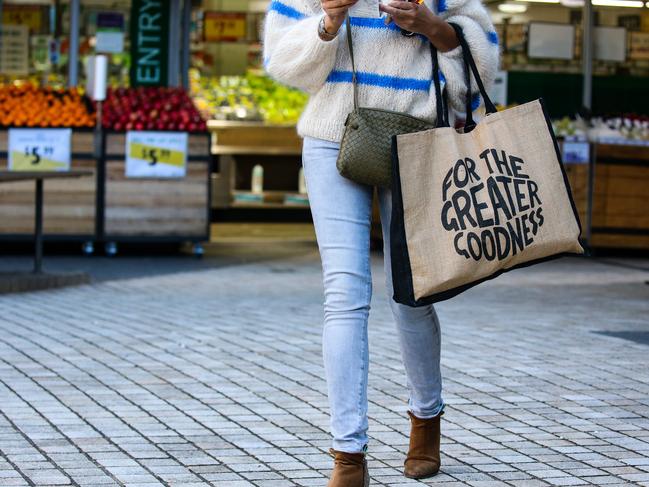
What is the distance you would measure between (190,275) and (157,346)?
4214mm

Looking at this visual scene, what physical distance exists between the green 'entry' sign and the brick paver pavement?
5936 mm

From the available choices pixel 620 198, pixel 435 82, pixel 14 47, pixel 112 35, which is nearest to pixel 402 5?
pixel 435 82

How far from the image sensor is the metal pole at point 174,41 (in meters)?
15.0

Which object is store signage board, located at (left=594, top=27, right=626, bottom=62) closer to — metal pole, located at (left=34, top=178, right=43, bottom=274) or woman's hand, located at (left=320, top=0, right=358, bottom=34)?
metal pole, located at (left=34, top=178, right=43, bottom=274)

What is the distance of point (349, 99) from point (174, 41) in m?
11.3

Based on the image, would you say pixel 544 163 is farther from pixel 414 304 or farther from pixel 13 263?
Result: pixel 13 263

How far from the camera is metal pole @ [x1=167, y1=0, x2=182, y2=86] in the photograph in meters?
15.0

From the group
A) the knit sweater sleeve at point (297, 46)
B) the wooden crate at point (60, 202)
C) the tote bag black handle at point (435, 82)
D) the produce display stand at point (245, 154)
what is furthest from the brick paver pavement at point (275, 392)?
the produce display stand at point (245, 154)

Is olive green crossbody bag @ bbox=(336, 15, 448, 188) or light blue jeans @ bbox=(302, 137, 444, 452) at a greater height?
olive green crossbody bag @ bbox=(336, 15, 448, 188)

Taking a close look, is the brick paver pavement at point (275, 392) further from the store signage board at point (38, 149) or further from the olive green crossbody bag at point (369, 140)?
the store signage board at point (38, 149)

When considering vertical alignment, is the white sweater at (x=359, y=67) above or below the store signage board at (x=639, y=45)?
below

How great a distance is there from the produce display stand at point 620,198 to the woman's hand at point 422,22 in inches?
386

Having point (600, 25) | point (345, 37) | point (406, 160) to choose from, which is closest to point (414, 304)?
point (406, 160)

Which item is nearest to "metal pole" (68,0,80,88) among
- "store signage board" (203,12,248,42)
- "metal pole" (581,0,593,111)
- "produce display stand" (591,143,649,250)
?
"store signage board" (203,12,248,42)
